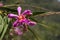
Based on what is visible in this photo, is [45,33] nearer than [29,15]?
No

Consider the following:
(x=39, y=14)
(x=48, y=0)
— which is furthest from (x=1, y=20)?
(x=48, y=0)

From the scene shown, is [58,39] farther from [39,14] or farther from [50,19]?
[39,14]

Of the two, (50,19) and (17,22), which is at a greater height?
(17,22)

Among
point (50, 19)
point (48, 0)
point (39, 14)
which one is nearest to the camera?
point (39, 14)

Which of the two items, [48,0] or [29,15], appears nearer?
[29,15]

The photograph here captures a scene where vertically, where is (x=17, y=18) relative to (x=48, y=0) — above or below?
above

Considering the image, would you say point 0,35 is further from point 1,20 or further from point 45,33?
point 45,33

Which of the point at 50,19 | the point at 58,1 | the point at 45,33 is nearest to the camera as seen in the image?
the point at 45,33

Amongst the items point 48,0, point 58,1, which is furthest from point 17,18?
point 58,1

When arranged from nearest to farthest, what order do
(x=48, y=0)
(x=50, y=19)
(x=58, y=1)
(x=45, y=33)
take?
(x=45, y=33), (x=50, y=19), (x=48, y=0), (x=58, y=1)
